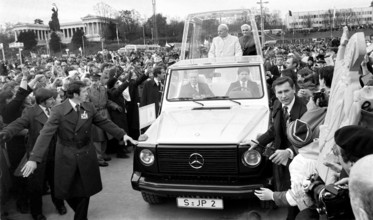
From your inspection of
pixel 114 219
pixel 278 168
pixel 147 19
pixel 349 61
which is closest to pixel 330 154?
pixel 349 61

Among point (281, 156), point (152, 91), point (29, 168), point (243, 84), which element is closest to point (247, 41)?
point (152, 91)

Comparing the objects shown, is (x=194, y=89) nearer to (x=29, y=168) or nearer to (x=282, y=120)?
(x=282, y=120)

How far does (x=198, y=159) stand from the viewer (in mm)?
4613

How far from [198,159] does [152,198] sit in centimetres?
112

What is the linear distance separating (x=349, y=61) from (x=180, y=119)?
303cm

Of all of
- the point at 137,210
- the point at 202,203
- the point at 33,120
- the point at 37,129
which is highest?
the point at 33,120

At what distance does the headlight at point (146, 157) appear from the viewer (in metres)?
4.82

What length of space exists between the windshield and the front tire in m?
1.60

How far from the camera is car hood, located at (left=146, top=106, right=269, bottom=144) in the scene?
4676 mm

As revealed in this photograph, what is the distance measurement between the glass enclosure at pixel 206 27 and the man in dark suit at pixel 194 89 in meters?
2.29

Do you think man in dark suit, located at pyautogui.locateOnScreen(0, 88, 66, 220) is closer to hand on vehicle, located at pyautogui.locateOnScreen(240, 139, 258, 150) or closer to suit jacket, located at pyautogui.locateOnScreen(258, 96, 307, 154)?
hand on vehicle, located at pyautogui.locateOnScreen(240, 139, 258, 150)

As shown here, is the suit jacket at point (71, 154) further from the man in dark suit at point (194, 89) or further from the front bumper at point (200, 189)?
the man in dark suit at point (194, 89)

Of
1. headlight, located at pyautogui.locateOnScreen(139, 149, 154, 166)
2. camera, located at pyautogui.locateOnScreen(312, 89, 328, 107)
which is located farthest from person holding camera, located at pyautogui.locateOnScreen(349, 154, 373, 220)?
headlight, located at pyautogui.locateOnScreen(139, 149, 154, 166)

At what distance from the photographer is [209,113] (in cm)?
550
